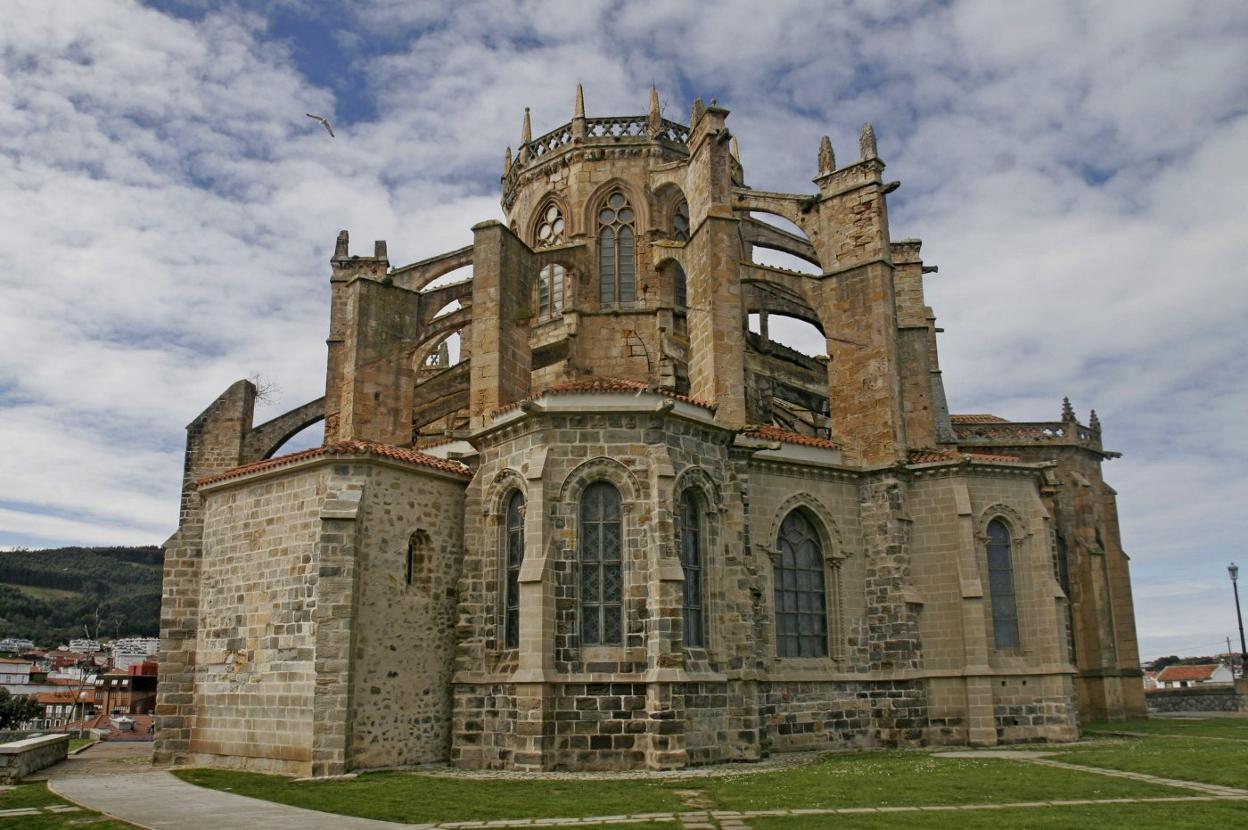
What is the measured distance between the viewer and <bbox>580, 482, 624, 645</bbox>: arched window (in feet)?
55.2

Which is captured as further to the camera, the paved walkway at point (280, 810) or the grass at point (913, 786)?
the grass at point (913, 786)

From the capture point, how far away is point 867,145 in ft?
77.0

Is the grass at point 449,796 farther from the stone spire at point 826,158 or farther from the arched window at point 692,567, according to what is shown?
the stone spire at point 826,158

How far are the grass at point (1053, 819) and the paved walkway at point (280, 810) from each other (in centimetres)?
32

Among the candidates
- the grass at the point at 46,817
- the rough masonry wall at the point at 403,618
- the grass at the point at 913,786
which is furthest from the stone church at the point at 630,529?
the grass at the point at 46,817

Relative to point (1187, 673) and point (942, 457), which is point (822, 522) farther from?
point (1187, 673)

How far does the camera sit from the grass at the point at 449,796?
36.9 ft

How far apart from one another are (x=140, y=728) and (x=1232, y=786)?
38.2 meters

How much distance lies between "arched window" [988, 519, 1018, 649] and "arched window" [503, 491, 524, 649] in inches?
425

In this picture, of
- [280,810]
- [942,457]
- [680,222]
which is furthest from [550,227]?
[280,810]

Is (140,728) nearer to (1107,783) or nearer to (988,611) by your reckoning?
(988,611)

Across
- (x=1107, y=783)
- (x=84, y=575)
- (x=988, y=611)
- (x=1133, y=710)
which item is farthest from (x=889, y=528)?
(x=84, y=575)

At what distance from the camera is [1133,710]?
1164 inches

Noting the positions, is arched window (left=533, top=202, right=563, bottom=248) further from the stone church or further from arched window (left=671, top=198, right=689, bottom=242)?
arched window (left=671, top=198, right=689, bottom=242)
